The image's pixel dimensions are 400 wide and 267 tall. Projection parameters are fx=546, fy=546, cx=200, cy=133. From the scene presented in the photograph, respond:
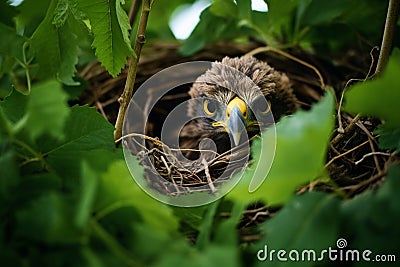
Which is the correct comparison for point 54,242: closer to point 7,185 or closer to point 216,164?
point 7,185

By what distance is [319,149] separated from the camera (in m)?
0.68

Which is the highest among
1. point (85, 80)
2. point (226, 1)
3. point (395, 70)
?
point (226, 1)

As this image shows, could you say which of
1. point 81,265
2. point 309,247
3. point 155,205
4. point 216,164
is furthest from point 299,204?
point 216,164

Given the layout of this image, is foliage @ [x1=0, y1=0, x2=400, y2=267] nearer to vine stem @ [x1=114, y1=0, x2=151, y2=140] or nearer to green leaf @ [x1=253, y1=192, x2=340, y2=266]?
green leaf @ [x1=253, y1=192, x2=340, y2=266]

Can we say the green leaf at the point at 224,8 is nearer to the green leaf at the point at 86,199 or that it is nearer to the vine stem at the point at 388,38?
the vine stem at the point at 388,38

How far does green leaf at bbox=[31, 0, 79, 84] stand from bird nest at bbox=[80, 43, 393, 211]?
0.89 ft

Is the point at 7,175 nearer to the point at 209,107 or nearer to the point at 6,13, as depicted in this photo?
the point at 6,13

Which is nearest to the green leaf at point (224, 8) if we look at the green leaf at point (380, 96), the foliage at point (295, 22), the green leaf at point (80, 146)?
the foliage at point (295, 22)

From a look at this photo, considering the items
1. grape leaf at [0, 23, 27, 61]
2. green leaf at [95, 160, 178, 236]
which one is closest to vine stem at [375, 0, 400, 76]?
green leaf at [95, 160, 178, 236]

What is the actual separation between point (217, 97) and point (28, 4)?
2.24 feet

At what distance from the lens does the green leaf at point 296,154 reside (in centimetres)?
67

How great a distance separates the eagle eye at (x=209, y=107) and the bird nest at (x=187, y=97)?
166 millimetres

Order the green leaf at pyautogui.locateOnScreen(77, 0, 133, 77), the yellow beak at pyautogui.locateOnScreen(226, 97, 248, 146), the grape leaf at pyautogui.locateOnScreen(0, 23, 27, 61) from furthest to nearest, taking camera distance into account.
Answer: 1. the yellow beak at pyautogui.locateOnScreen(226, 97, 248, 146)
2. the grape leaf at pyautogui.locateOnScreen(0, 23, 27, 61)
3. the green leaf at pyautogui.locateOnScreen(77, 0, 133, 77)

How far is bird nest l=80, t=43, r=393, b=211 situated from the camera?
47.4 inches
